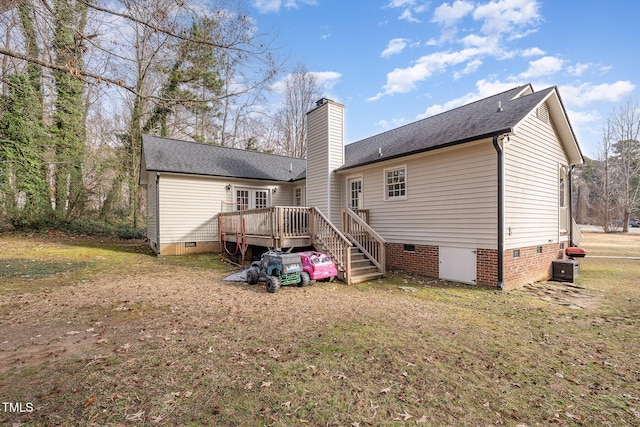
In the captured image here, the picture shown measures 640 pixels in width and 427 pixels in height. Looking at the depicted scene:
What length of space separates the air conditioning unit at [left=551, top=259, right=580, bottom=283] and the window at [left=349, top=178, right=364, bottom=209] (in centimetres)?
667

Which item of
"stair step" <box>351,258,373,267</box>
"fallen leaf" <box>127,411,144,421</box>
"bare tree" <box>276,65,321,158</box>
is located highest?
"bare tree" <box>276,65,321,158</box>

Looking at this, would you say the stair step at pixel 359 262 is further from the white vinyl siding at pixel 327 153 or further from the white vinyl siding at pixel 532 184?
the white vinyl siding at pixel 532 184

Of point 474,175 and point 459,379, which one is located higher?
point 474,175

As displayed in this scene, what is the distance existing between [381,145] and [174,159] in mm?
9437

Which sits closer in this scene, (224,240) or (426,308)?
(426,308)

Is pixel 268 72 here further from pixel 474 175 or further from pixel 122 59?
pixel 474 175

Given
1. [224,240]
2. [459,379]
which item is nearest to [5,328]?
[459,379]

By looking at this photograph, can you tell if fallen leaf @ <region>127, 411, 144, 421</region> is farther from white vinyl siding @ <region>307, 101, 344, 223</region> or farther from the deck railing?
white vinyl siding @ <region>307, 101, 344, 223</region>

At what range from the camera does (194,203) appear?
43.3ft

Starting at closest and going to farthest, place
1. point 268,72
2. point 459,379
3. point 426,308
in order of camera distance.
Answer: point 459,379
point 426,308
point 268,72

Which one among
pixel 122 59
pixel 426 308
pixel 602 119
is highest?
pixel 602 119

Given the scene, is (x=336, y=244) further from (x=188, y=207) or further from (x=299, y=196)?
(x=188, y=207)

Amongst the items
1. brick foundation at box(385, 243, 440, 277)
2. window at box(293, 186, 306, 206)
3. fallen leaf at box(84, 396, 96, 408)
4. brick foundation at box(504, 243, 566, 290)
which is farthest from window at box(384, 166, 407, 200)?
fallen leaf at box(84, 396, 96, 408)

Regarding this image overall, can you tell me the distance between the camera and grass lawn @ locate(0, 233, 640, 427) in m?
2.65
